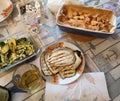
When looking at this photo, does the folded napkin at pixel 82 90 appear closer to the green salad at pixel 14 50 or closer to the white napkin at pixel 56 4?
the green salad at pixel 14 50

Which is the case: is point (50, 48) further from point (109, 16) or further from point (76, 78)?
point (109, 16)

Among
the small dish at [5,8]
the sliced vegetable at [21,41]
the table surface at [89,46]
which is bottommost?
the table surface at [89,46]

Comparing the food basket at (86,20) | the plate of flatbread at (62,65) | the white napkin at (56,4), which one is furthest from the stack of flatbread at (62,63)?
the white napkin at (56,4)

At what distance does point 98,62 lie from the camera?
68 cm

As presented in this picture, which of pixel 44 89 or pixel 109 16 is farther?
pixel 109 16

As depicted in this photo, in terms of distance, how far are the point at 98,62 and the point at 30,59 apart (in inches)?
9.6

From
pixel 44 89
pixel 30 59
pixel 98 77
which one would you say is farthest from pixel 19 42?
pixel 98 77

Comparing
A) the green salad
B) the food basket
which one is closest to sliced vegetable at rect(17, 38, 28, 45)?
the green salad

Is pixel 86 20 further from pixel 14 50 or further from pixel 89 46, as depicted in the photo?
pixel 14 50

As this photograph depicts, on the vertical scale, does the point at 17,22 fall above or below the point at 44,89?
above

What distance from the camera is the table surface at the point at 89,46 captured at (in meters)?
0.63

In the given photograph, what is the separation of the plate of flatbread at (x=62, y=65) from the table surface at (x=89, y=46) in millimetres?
32

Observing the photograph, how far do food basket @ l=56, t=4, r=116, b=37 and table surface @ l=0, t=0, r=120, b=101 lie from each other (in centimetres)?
4

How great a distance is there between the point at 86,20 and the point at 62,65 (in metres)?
0.21
